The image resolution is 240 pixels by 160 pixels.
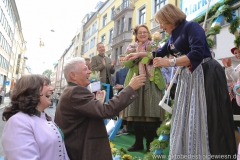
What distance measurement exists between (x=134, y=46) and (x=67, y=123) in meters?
1.45

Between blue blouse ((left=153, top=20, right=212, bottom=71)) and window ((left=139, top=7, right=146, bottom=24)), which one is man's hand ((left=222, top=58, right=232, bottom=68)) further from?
window ((left=139, top=7, right=146, bottom=24))

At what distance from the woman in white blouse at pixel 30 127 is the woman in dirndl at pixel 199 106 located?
2.82ft

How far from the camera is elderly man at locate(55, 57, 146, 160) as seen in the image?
4.92 ft

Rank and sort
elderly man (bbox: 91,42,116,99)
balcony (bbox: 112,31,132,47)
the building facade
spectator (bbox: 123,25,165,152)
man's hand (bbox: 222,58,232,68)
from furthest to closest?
the building facade → balcony (bbox: 112,31,132,47) → elderly man (bbox: 91,42,116,99) → spectator (bbox: 123,25,165,152) → man's hand (bbox: 222,58,232,68)

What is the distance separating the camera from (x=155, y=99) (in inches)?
95.9

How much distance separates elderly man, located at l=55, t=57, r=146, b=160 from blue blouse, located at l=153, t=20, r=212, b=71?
0.40m

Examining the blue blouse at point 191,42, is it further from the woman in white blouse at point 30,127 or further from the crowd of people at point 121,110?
the woman in white blouse at point 30,127

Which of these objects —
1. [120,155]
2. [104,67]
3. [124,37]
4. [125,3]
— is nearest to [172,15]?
[120,155]

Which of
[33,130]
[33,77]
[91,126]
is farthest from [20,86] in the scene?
[91,126]

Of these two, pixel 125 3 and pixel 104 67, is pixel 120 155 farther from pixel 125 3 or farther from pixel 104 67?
pixel 125 3

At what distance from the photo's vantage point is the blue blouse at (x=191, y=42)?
1.47 metres

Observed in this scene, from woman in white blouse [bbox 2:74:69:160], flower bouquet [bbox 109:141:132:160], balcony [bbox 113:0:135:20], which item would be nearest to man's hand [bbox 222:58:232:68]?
flower bouquet [bbox 109:141:132:160]

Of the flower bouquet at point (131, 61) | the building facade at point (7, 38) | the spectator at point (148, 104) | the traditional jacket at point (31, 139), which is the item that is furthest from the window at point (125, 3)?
the traditional jacket at point (31, 139)

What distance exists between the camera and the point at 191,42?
1.51 m
